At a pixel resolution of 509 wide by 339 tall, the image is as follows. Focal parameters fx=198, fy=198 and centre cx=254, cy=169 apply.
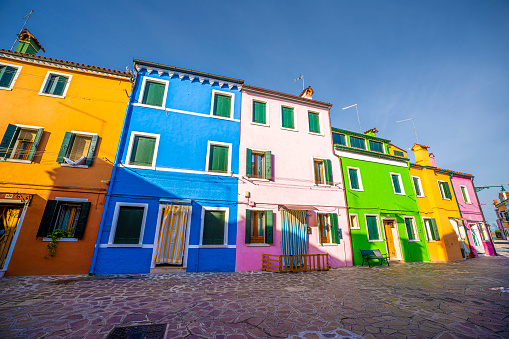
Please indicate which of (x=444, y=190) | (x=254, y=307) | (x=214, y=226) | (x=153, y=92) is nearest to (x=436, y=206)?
(x=444, y=190)

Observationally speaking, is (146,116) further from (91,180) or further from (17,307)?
(17,307)

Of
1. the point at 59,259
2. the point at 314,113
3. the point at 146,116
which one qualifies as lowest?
the point at 59,259

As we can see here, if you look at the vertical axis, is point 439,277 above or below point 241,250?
below

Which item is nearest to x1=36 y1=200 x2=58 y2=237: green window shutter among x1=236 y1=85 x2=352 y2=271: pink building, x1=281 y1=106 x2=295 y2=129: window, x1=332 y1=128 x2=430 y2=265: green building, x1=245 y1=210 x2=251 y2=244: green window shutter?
x1=236 y1=85 x2=352 y2=271: pink building

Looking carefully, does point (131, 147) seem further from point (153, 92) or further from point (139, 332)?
point (139, 332)

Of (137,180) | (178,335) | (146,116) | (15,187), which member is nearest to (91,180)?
(137,180)

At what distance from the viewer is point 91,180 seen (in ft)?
30.0

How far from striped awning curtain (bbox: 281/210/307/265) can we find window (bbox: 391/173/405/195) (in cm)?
890

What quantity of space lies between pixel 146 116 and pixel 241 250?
875 centimetres

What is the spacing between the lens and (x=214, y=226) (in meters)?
10.1

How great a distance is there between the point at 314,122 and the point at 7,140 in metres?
16.3

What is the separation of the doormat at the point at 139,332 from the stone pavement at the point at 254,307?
0.46ft

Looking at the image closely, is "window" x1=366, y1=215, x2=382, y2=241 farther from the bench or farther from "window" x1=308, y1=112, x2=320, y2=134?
"window" x1=308, y1=112, x2=320, y2=134

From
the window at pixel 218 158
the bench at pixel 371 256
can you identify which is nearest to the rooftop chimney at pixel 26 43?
the window at pixel 218 158
